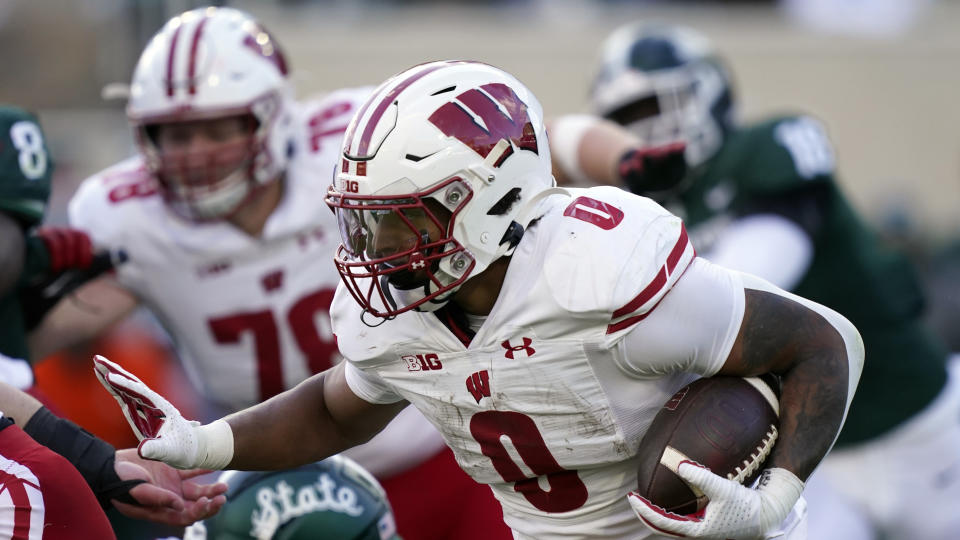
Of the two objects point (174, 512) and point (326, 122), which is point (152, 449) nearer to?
point (174, 512)

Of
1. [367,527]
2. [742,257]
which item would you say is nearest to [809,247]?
[742,257]

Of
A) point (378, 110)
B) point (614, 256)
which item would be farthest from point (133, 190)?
point (614, 256)

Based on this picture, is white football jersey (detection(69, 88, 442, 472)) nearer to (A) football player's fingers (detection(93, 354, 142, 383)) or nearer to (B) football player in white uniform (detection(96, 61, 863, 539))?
(B) football player in white uniform (detection(96, 61, 863, 539))

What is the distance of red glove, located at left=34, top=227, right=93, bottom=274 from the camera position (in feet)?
12.0

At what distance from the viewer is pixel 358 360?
2.62 meters

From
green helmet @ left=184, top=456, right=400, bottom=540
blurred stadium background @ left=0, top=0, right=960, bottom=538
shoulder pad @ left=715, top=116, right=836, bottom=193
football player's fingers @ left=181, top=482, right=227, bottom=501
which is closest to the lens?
football player's fingers @ left=181, top=482, right=227, bottom=501

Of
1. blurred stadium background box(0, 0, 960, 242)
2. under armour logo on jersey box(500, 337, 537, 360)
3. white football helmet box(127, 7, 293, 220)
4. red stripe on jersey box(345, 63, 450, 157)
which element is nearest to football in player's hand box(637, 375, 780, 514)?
under armour logo on jersey box(500, 337, 537, 360)

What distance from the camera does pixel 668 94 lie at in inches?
200

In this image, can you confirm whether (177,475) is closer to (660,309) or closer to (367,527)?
(367,527)

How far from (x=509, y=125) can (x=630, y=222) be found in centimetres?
31

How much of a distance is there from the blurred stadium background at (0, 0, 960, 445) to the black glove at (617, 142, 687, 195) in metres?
8.95

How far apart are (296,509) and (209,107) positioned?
4.49ft

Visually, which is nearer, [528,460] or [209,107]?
[528,460]

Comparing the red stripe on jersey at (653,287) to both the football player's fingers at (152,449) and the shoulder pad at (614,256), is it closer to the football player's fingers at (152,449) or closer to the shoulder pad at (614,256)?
the shoulder pad at (614,256)
